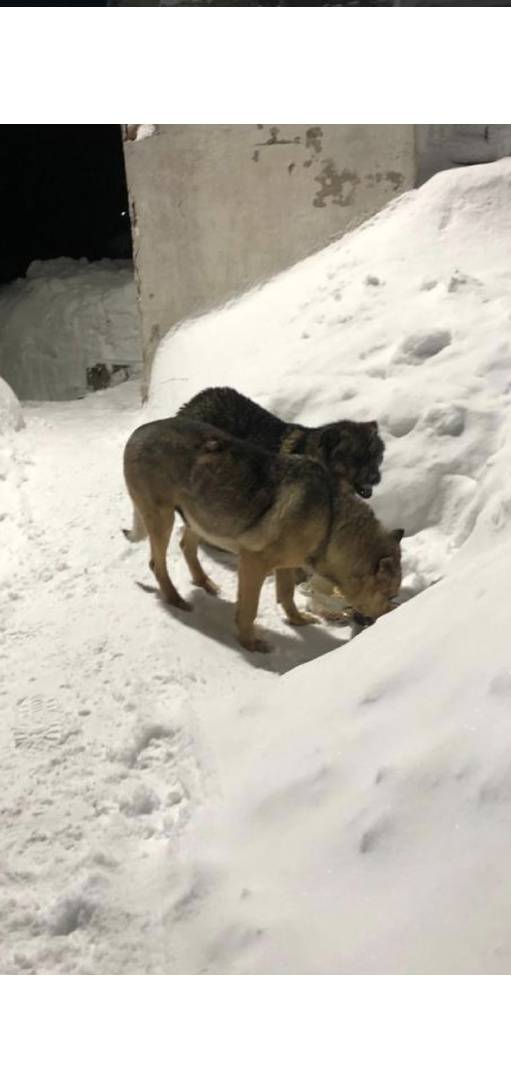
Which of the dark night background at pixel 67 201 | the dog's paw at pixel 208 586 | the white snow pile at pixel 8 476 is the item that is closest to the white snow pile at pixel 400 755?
the dog's paw at pixel 208 586

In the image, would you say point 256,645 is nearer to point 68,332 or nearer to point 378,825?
point 378,825

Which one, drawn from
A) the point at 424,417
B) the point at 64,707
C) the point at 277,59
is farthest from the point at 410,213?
the point at 64,707

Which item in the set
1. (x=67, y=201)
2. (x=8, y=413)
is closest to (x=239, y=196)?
(x=8, y=413)

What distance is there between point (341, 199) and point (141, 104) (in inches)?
88.9

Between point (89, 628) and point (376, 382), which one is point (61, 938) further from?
point (376, 382)

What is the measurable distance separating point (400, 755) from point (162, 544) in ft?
6.11

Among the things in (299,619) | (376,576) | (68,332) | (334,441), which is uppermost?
(334,441)

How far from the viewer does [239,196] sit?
549cm

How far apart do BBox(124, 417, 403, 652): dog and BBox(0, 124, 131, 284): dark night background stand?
709 centimetres

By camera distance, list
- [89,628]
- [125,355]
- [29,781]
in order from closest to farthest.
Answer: [29,781] → [89,628] → [125,355]

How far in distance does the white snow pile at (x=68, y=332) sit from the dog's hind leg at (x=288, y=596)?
6.12 meters

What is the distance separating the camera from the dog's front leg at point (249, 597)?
3.75 m

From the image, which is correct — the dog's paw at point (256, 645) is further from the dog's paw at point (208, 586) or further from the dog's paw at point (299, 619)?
the dog's paw at point (208, 586)

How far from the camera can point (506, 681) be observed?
2.13m
